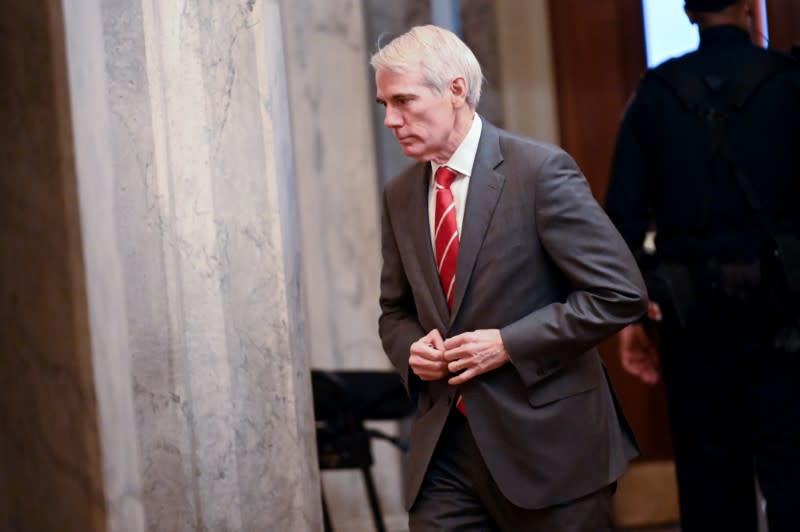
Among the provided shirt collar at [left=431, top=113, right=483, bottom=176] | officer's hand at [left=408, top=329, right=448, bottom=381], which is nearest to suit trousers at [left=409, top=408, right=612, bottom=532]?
officer's hand at [left=408, top=329, right=448, bottom=381]

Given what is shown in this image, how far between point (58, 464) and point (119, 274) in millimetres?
546

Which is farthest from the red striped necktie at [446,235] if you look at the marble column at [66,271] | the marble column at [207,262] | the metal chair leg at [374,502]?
the metal chair leg at [374,502]

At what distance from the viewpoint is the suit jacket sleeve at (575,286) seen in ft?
9.73

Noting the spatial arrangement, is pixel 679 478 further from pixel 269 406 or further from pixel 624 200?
pixel 269 406

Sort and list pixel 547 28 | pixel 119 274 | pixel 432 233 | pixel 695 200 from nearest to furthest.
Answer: pixel 432 233 < pixel 119 274 < pixel 695 200 < pixel 547 28

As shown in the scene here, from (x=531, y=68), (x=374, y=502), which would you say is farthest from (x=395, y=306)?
(x=531, y=68)

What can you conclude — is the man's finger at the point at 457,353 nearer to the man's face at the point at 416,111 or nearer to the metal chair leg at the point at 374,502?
the man's face at the point at 416,111

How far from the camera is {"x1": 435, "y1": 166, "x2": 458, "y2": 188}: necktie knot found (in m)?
3.15

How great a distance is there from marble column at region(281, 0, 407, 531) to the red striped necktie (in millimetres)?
2862

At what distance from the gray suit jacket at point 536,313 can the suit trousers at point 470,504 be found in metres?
0.04

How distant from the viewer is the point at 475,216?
305cm

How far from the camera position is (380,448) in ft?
20.0

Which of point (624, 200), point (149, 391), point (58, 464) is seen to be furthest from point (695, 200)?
point (58, 464)

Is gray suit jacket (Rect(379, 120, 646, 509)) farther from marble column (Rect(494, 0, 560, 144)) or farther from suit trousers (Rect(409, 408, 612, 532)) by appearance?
marble column (Rect(494, 0, 560, 144))
